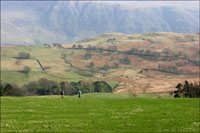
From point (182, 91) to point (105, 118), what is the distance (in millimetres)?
57515

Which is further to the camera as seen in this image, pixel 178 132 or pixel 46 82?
pixel 46 82

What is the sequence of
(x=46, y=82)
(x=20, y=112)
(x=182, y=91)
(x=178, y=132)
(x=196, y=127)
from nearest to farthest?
1. (x=178, y=132)
2. (x=196, y=127)
3. (x=20, y=112)
4. (x=182, y=91)
5. (x=46, y=82)

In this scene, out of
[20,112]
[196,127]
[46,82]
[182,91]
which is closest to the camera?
[196,127]

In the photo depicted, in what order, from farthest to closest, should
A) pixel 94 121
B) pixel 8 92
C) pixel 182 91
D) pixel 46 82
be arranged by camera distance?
pixel 46 82 < pixel 8 92 < pixel 182 91 < pixel 94 121

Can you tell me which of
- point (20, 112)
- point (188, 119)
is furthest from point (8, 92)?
point (188, 119)

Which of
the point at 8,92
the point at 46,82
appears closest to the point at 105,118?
the point at 8,92

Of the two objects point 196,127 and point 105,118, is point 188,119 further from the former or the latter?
point 105,118

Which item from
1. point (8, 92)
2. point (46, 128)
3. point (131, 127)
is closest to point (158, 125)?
point (131, 127)

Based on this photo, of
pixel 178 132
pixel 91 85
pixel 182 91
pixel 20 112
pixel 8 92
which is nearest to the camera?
pixel 178 132

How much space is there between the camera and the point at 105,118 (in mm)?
30094

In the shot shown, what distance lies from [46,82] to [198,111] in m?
139

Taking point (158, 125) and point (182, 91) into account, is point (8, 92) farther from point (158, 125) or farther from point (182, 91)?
point (158, 125)

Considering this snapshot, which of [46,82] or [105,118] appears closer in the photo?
[105,118]

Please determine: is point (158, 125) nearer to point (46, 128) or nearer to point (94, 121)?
point (94, 121)
